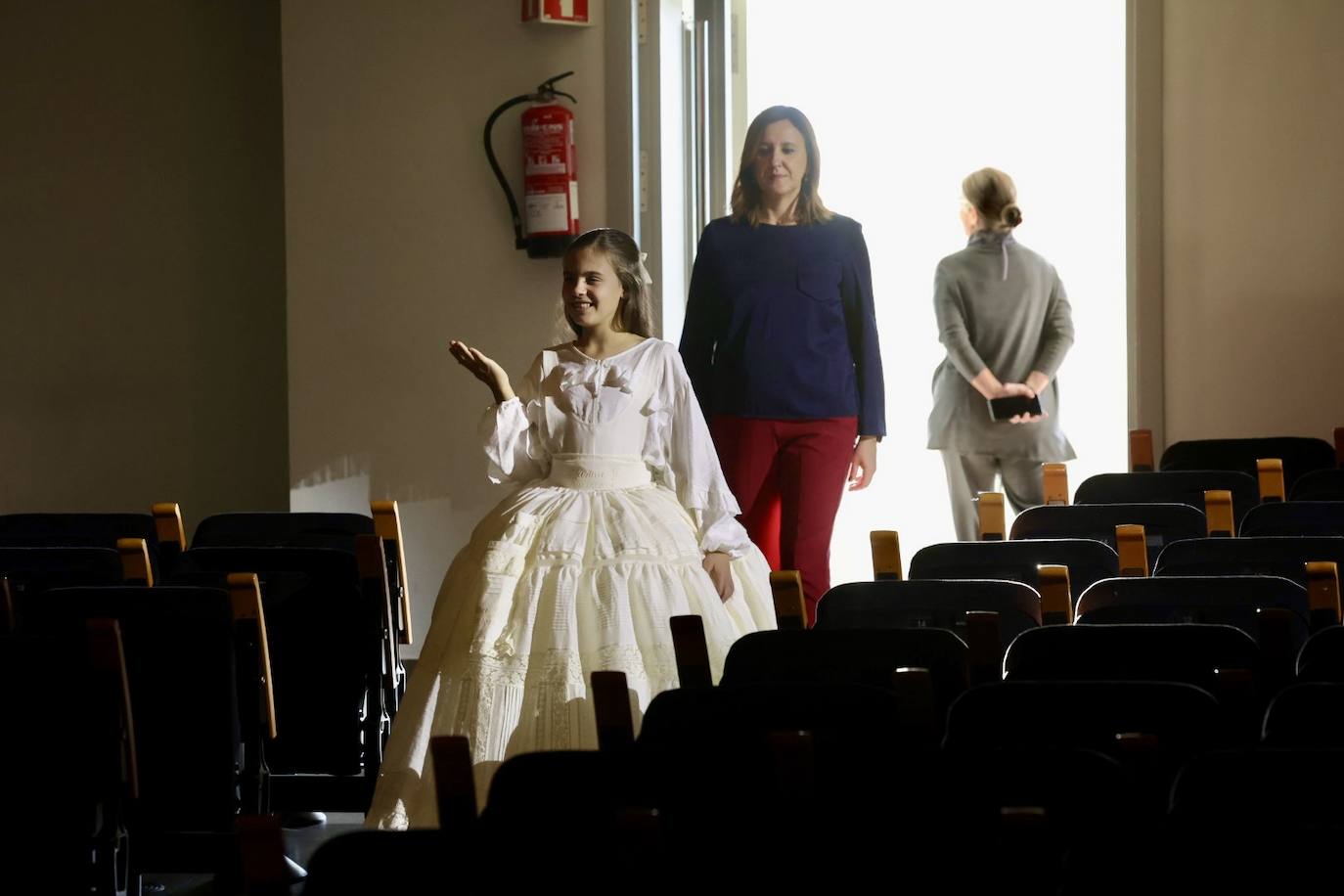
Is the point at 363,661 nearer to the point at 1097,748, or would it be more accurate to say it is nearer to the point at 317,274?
the point at 1097,748

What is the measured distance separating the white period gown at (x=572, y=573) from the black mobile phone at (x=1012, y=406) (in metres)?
1.80

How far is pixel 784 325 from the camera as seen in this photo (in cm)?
452

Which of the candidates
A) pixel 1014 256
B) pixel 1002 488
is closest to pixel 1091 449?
pixel 1002 488

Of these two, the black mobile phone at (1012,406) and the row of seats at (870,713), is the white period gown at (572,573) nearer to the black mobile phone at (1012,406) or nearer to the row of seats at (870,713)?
the row of seats at (870,713)

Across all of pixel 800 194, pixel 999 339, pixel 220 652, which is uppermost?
pixel 800 194

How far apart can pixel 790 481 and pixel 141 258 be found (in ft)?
12.0

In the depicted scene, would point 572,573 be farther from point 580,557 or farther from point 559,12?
point 559,12

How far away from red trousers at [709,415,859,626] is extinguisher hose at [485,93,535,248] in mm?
1934

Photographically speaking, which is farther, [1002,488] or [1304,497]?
[1002,488]

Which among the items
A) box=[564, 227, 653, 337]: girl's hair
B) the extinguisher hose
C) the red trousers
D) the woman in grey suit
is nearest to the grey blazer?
the woman in grey suit

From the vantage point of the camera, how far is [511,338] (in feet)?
20.7

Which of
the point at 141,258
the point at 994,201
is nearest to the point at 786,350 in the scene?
the point at 994,201

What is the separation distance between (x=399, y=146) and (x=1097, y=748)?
4561 millimetres

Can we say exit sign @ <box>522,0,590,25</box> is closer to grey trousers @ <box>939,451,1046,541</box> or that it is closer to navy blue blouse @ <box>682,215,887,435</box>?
navy blue blouse @ <box>682,215,887,435</box>
